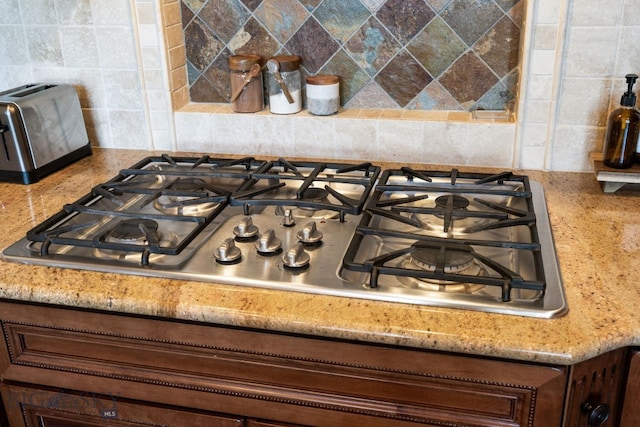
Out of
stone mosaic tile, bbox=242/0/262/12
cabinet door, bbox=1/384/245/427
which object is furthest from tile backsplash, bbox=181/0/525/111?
cabinet door, bbox=1/384/245/427

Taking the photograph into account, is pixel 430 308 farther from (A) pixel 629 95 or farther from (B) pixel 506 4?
(B) pixel 506 4

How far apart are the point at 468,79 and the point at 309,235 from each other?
0.73 m

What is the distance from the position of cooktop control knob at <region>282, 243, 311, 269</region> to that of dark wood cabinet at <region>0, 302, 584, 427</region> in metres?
0.13

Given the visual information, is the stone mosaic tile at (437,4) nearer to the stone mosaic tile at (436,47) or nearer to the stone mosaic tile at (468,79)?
the stone mosaic tile at (436,47)

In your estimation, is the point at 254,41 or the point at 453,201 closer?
the point at 453,201

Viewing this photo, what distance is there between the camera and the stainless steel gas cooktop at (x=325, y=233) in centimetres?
109

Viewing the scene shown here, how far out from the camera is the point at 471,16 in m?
1.64

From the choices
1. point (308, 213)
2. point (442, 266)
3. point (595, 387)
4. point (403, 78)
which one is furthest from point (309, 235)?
point (403, 78)

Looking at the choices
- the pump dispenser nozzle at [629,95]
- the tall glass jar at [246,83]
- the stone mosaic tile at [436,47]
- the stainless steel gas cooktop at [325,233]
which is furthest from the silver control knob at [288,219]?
the pump dispenser nozzle at [629,95]

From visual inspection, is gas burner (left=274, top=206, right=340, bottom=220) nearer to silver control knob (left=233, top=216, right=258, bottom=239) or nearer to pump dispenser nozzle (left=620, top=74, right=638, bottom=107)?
silver control knob (left=233, top=216, right=258, bottom=239)

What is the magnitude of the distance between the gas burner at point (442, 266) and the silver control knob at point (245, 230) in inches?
11.9

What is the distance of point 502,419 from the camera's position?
3.44ft

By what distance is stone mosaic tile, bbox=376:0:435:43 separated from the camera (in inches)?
65.2

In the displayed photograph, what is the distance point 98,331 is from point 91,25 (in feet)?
3.08
